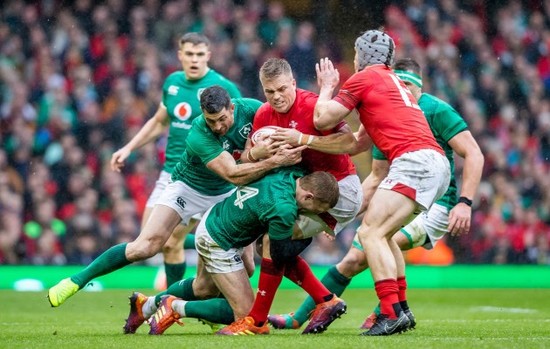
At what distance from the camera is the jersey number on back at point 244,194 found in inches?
323

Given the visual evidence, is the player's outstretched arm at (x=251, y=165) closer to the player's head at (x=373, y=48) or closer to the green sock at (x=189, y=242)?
the player's head at (x=373, y=48)

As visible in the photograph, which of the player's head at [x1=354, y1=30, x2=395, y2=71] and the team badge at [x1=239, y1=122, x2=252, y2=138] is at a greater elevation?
the player's head at [x1=354, y1=30, x2=395, y2=71]

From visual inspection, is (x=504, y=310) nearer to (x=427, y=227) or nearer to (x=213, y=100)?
(x=427, y=227)

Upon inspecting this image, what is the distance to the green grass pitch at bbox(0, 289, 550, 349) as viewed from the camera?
727 centimetres

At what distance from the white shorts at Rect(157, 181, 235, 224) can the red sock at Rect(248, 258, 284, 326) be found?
1.27 meters

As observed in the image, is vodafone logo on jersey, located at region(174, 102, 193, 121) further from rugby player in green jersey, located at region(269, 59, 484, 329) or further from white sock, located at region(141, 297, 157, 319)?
white sock, located at region(141, 297, 157, 319)

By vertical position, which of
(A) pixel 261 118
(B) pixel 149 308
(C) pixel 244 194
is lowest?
(B) pixel 149 308

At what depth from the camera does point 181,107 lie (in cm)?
1141

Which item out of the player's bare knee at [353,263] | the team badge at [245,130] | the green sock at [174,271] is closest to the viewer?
the team badge at [245,130]

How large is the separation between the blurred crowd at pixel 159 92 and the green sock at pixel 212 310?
8093 mm

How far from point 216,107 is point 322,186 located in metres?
0.99

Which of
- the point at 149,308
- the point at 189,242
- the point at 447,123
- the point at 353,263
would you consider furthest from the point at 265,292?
the point at 189,242

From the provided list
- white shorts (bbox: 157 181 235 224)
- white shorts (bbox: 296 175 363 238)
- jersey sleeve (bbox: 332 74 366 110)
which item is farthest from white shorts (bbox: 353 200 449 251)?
jersey sleeve (bbox: 332 74 366 110)

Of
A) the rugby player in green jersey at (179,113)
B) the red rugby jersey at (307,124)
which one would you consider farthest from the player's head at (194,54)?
the red rugby jersey at (307,124)
